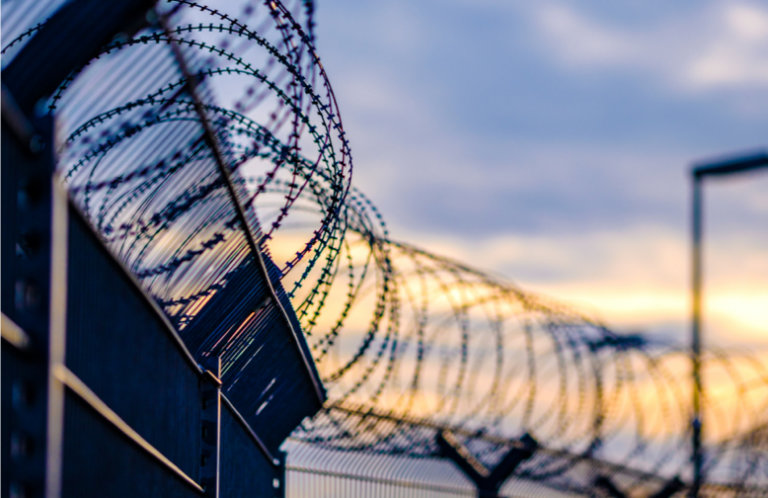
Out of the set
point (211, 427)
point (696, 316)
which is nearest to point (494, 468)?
point (696, 316)

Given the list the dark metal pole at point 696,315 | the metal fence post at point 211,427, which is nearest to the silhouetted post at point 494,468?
the dark metal pole at point 696,315

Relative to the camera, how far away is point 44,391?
4.76 metres

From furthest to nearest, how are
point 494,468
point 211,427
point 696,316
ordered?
point 494,468 < point 696,316 < point 211,427

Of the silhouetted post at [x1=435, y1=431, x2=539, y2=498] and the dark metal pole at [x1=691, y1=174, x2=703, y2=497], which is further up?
the dark metal pole at [x1=691, y1=174, x2=703, y2=497]

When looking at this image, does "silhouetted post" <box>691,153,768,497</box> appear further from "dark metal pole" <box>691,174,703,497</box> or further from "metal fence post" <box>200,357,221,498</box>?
"metal fence post" <box>200,357,221,498</box>

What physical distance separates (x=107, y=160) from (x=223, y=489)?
12.1 ft

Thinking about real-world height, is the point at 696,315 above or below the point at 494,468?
above

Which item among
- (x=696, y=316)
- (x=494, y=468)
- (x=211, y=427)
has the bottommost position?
(x=494, y=468)

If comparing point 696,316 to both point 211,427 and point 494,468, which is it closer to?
point 494,468

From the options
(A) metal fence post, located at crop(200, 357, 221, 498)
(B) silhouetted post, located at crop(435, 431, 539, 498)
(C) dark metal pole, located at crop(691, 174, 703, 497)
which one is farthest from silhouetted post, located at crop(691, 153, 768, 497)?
(A) metal fence post, located at crop(200, 357, 221, 498)

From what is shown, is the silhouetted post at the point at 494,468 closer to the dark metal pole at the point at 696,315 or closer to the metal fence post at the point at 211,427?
the dark metal pole at the point at 696,315

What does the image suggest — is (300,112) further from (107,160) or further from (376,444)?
(376,444)

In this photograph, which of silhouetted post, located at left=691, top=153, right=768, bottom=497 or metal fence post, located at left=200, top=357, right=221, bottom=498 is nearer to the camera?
metal fence post, located at left=200, top=357, right=221, bottom=498

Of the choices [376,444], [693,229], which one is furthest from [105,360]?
[693,229]
